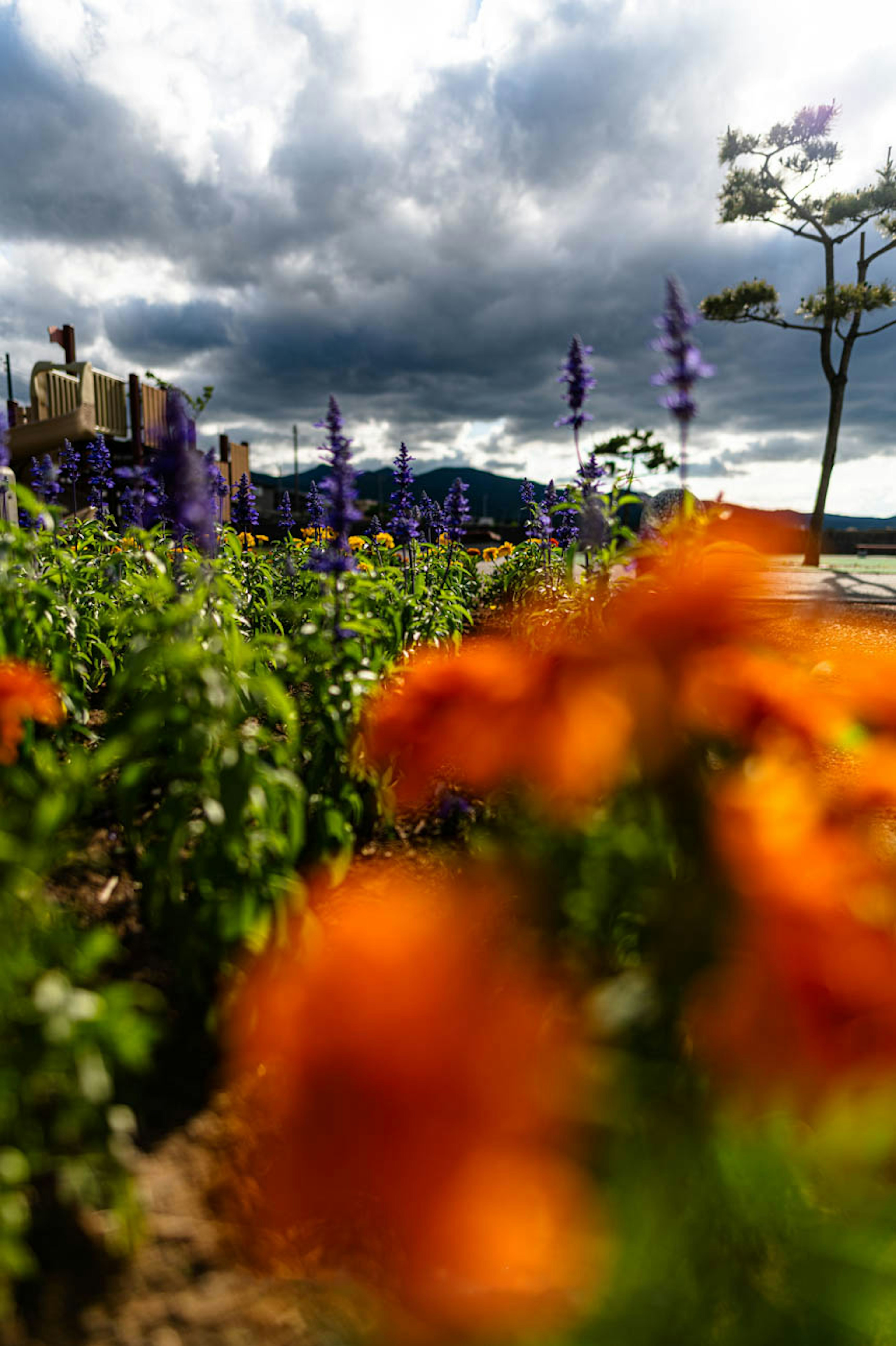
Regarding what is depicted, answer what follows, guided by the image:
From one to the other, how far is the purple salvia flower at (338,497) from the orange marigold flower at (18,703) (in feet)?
2.41

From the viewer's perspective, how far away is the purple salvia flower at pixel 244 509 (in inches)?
162

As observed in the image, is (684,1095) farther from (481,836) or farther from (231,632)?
(231,632)

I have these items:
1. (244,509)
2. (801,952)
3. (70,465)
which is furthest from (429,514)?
(801,952)

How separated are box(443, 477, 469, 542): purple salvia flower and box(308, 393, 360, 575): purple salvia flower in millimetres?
2642

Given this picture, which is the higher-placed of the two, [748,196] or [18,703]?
[748,196]

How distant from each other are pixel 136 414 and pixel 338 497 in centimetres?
1231

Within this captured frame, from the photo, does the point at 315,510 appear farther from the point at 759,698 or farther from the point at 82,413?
the point at 82,413

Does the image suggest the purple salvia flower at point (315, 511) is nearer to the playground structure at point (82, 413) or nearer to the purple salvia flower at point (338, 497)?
the purple salvia flower at point (338, 497)

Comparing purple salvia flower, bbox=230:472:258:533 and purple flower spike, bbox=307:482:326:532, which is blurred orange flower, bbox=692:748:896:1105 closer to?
purple flower spike, bbox=307:482:326:532

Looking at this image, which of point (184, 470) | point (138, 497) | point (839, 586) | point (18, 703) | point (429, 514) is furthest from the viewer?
point (839, 586)

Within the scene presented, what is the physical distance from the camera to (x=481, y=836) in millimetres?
1982

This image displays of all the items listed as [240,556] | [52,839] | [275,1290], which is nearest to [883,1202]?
[275,1290]

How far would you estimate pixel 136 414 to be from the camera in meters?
12.8

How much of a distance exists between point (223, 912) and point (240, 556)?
2929mm
